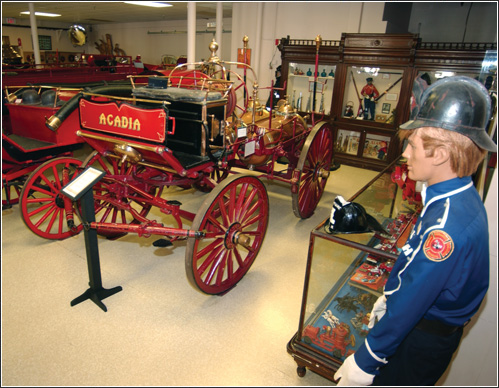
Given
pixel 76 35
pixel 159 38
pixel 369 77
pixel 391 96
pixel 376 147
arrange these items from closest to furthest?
pixel 391 96
pixel 369 77
pixel 376 147
pixel 76 35
pixel 159 38

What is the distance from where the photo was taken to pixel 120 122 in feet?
9.09

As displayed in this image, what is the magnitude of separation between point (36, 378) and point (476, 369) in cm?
254

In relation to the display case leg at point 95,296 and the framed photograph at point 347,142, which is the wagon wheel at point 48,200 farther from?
the framed photograph at point 347,142

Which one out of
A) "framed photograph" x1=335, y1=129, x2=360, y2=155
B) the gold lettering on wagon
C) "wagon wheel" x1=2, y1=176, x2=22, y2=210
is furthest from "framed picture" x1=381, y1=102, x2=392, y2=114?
"wagon wheel" x1=2, y1=176, x2=22, y2=210

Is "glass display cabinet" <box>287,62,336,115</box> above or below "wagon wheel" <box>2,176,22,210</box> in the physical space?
above

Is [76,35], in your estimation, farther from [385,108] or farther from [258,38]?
[385,108]

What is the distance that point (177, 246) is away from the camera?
12.4ft

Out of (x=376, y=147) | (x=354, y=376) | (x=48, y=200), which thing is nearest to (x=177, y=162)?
(x=48, y=200)

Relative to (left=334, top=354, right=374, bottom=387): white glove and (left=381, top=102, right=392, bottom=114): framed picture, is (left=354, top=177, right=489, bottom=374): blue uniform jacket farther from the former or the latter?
(left=381, top=102, right=392, bottom=114): framed picture

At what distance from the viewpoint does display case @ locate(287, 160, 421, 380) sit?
207cm

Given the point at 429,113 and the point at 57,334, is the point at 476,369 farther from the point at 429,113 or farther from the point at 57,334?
the point at 57,334

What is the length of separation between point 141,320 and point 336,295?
149 cm

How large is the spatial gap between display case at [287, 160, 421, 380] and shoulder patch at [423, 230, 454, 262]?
0.63 meters

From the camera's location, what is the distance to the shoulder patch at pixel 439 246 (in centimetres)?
117
